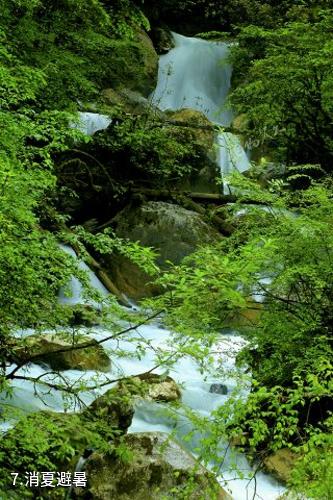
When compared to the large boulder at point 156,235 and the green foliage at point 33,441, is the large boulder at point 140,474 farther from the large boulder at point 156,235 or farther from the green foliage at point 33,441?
the large boulder at point 156,235

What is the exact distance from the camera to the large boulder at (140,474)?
15.1 feet

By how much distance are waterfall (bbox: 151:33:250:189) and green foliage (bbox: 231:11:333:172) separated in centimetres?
723

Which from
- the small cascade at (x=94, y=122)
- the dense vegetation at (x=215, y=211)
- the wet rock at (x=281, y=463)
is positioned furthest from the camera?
the small cascade at (x=94, y=122)

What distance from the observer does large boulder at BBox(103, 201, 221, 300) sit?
1070 centimetres

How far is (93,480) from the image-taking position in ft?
15.4

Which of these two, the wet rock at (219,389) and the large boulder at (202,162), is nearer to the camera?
the wet rock at (219,389)

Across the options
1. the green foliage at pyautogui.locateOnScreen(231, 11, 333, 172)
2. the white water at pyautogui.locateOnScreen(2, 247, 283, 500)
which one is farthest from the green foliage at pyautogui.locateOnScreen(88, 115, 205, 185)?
the white water at pyautogui.locateOnScreen(2, 247, 283, 500)

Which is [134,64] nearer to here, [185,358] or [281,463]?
[281,463]

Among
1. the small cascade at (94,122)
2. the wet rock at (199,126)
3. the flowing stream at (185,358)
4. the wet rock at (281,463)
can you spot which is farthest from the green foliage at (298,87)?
the wet rock at (281,463)

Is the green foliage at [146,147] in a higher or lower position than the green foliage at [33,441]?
higher

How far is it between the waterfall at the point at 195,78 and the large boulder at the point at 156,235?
29.9 feet

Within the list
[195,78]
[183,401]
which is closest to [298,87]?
[183,401]

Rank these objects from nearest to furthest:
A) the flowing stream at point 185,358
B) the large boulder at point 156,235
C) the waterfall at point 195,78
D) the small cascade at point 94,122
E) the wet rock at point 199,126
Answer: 1. the flowing stream at point 185,358
2. the large boulder at point 156,235
3. the small cascade at point 94,122
4. the wet rock at point 199,126
5. the waterfall at point 195,78

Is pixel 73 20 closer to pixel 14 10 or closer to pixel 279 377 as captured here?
pixel 14 10
